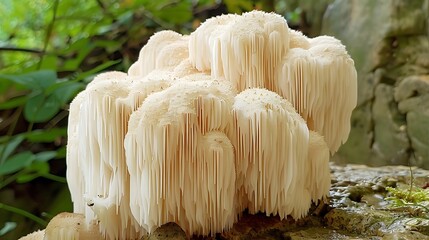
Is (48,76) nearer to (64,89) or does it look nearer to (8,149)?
(64,89)

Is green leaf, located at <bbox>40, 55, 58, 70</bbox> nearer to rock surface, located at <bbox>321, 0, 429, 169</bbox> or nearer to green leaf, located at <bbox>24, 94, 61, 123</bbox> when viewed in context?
green leaf, located at <bbox>24, 94, 61, 123</bbox>

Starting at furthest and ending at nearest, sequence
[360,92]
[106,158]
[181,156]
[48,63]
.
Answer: [360,92] → [48,63] → [106,158] → [181,156]

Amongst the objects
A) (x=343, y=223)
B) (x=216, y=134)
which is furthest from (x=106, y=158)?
(x=343, y=223)

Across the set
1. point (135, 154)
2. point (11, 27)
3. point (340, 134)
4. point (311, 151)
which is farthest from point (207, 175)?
point (11, 27)

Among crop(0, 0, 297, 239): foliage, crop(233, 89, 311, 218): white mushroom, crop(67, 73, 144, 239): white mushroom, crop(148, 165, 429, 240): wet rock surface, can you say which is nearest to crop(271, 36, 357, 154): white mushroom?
crop(233, 89, 311, 218): white mushroom

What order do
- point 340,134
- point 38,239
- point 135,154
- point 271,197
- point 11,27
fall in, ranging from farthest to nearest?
point 11,27 → point 340,134 → point 38,239 → point 271,197 → point 135,154

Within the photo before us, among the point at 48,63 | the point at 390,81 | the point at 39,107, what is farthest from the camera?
the point at 390,81

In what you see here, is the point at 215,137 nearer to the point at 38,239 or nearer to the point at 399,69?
the point at 38,239
